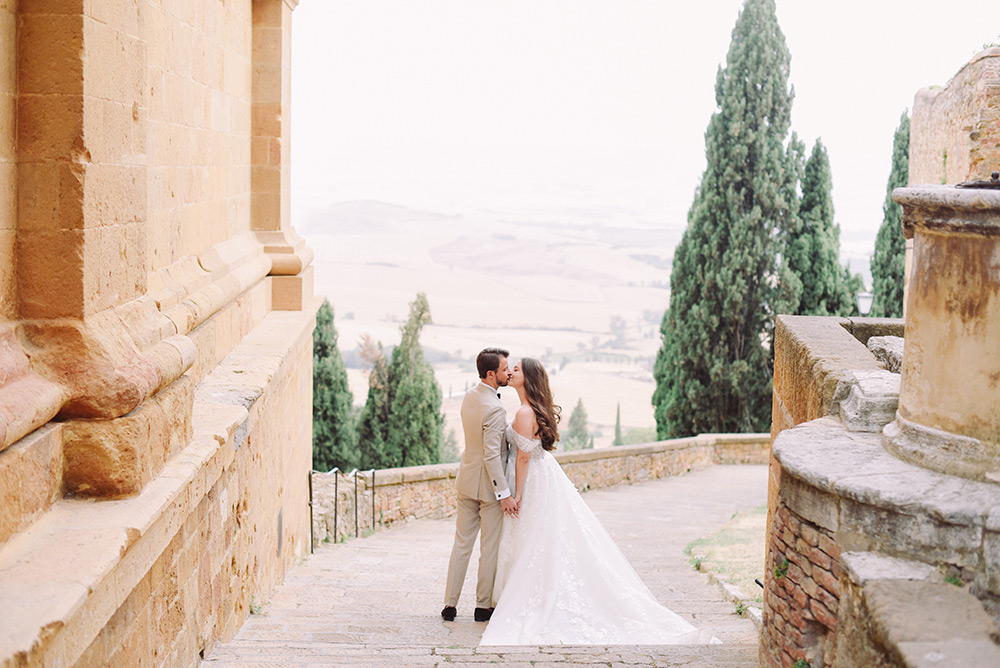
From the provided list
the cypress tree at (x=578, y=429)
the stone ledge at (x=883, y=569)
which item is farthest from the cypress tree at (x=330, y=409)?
the cypress tree at (x=578, y=429)

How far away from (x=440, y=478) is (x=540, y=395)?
7.44m

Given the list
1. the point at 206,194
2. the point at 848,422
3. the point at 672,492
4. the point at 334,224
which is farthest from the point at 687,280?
the point at 334,224

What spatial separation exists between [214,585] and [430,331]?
65.1 meters

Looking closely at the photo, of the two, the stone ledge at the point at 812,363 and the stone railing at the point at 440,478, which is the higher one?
the stone ledge at the point at 812,363

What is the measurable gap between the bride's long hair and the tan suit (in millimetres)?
195

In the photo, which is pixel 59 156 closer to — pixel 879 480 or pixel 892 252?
pixel 879 480

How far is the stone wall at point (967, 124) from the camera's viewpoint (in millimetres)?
12805

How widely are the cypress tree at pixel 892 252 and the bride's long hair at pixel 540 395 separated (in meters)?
17.6

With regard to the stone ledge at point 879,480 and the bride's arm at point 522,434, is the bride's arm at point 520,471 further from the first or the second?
the stone ledge at point 879,480

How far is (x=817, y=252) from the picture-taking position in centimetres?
2170

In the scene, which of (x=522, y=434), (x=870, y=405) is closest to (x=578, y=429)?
(x=522, y=434)

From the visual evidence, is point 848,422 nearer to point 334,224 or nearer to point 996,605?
point 996,605

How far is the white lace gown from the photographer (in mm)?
5918

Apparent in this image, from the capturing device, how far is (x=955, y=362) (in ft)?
12.6
